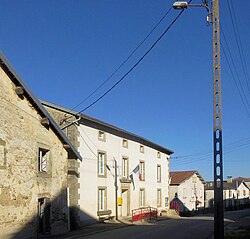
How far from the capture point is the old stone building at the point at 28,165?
16.6 meters

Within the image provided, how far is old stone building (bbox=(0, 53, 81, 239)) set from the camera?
16594mm

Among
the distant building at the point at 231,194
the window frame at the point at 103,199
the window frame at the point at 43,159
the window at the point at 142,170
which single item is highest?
the window frame at the point at 43,159

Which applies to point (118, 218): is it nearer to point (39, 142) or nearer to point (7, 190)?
point (39, 142)

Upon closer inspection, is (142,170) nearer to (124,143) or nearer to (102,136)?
(124,143)

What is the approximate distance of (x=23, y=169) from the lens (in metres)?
17.8

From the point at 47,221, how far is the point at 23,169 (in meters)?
3.50

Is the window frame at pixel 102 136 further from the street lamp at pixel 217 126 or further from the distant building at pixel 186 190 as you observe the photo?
the distant building at pixel 186 190

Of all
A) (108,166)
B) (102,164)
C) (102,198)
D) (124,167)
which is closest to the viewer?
(102,198)

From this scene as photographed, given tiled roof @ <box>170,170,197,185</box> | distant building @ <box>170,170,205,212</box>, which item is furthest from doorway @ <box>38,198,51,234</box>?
tiled roof @ <box>170,170,197,185</box>

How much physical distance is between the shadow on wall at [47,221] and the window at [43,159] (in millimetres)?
1385

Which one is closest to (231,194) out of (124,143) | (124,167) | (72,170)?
(124,167)

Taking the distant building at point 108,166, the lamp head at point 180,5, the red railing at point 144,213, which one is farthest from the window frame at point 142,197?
the lamp head at point 180,5

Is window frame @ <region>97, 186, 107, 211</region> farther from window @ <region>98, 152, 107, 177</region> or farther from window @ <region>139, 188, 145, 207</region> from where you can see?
window @ <region>139, 188, 145, 207</region>

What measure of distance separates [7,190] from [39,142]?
3350 millimetres
